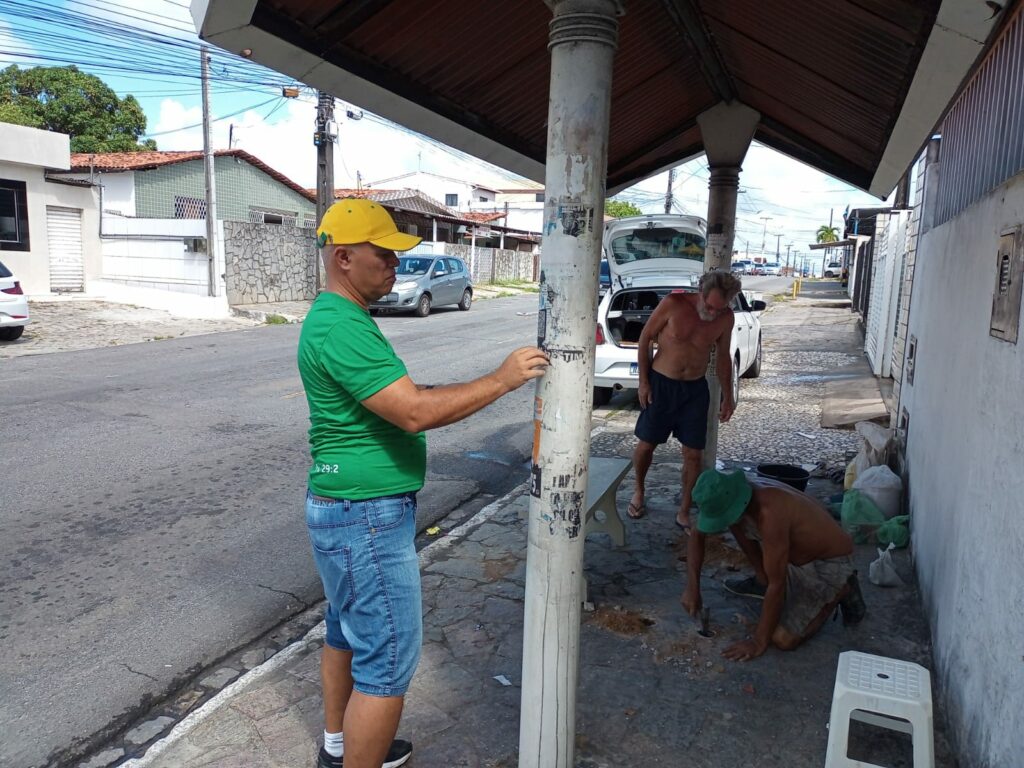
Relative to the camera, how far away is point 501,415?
876 centimetres

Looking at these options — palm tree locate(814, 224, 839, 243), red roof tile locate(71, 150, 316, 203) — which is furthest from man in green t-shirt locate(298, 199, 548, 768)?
palm tree locate(814, 224, 839, 243)

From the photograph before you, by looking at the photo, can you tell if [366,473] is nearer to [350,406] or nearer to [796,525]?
[350,406]

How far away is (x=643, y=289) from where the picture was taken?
977cm

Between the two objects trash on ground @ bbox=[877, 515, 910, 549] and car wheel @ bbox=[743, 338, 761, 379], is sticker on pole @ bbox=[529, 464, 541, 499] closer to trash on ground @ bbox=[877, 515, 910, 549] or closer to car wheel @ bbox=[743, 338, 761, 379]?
trash on ground @ bbox=[877, 515, 910, 549]

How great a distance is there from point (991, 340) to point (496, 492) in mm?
3808

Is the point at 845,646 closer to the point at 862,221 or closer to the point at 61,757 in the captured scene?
the point at 61,757

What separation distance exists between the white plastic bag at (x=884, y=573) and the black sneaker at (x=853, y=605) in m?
0.52

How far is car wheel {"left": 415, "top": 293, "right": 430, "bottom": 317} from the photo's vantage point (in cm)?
2027

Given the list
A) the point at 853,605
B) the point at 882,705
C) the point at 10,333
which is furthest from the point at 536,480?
the point at 10,333

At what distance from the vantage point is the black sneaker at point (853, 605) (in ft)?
12.4

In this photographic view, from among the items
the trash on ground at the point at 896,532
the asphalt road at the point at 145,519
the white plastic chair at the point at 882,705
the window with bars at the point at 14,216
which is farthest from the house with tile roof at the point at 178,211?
the white plastic chair at the point at 882,705

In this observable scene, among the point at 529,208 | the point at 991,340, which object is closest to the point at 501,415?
the point at 991,340

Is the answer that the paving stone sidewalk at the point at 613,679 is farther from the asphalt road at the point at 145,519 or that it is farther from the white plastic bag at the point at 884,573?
the asphalt road at the point at 145,519

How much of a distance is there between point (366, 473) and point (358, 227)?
2.38 ft
